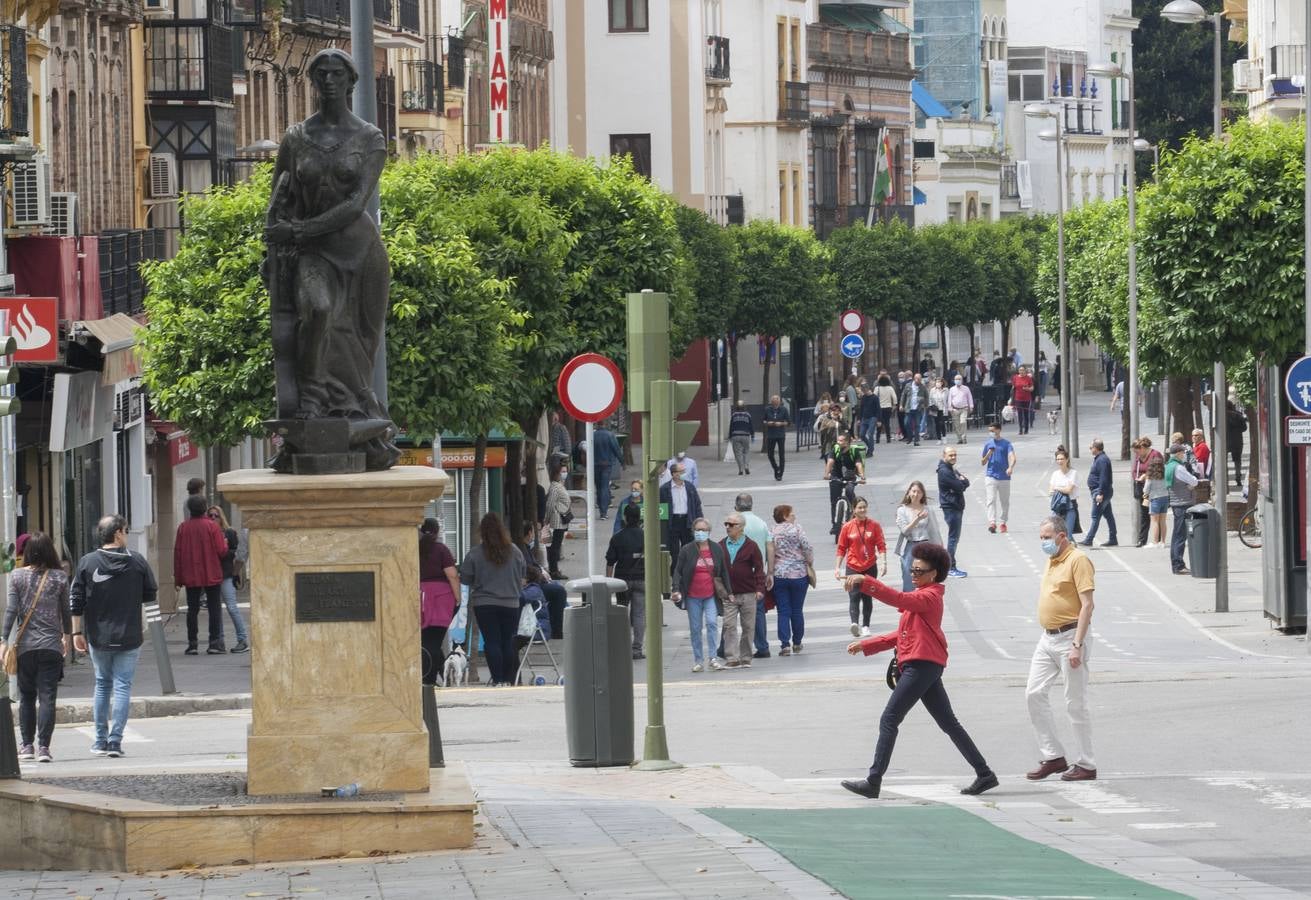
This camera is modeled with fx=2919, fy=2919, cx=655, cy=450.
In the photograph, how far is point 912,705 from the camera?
16500 mm

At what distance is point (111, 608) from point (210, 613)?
401 inches

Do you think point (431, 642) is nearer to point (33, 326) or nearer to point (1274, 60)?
point (33, 326)

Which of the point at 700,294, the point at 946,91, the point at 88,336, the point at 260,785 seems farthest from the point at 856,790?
the point at 946,91

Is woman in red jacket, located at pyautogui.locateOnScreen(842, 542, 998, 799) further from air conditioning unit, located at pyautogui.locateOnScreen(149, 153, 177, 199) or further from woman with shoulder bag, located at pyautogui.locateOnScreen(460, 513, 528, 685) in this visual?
air conditioning unit, located at pyautogui.locateOnScreen(149, 153, 177, 199)

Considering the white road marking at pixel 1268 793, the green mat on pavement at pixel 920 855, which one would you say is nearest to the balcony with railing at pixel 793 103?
the white road marking at pixel 1268 793

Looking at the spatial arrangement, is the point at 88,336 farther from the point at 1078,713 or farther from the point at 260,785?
the point at 260,785

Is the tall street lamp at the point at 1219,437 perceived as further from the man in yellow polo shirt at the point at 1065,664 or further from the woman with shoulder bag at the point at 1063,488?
the man in yellow polo shirt at the point at 1065,664

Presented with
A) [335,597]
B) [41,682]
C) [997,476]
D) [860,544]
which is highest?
[335,597]

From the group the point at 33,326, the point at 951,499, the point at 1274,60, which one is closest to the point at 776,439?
the point at 1274,60

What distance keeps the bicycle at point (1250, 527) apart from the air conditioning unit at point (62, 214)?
51.3 feet

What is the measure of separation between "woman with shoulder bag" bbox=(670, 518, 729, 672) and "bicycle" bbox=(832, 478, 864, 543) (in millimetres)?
11417

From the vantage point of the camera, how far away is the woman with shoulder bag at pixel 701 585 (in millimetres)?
26781

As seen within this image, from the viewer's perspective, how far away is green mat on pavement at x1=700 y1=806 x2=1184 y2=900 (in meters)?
12.1

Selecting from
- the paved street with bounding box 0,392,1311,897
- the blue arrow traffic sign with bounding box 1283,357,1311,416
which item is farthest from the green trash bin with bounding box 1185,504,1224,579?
the blue arrow traffic sign with bounding box 1283,357,1311,416
